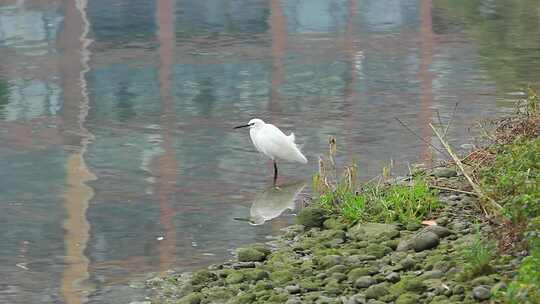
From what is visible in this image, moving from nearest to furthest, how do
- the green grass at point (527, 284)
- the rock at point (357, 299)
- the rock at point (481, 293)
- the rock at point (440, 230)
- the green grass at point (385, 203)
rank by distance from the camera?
the green grass at point (527, 284), the rock at point (481, 293), the rock at point (357, 299), the rock at point (440, 230), the green grass at point (385, 203)

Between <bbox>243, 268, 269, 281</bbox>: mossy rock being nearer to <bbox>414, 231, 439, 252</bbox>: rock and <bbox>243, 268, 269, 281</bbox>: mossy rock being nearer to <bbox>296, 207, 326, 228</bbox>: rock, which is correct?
<bbox>414, 231, 439, 252</bbox>: rock

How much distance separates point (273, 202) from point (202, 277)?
2.26 m

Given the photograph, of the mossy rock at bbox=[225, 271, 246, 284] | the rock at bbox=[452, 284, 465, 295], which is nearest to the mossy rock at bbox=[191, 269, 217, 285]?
the mossy rock at bbox=[225, 271, 246, 284]

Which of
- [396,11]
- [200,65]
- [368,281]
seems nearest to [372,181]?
[368,281]

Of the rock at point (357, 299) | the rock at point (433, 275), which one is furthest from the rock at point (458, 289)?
the rock at point (357, 299)

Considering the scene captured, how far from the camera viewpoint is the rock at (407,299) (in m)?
7.49

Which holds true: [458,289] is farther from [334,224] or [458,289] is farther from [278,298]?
[334,224]

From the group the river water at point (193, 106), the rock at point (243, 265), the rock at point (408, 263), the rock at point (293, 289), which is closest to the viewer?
the rock at point (293, 289)

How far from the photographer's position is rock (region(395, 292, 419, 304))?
295 inches

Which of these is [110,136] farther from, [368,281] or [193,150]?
[368,281]

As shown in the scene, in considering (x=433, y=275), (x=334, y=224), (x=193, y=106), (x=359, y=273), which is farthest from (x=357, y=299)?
(x=193, y=106)

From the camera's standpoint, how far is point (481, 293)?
718 cm

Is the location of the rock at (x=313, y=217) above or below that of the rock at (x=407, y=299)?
below

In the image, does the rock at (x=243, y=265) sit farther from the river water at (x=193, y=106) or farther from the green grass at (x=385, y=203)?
the green grass at (x=385, y=203)
